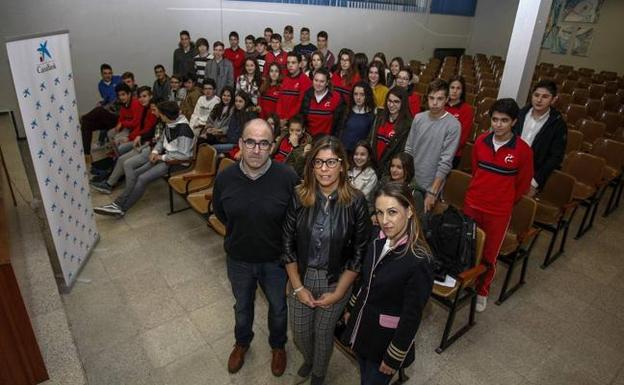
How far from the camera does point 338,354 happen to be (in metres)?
2.59

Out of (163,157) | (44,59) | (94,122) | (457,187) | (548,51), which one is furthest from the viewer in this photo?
(548,51)

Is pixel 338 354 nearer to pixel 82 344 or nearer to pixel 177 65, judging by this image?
pixel 82 344

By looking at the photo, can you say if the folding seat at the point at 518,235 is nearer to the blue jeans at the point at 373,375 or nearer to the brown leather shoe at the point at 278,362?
the blue jeans at the point at 373,375

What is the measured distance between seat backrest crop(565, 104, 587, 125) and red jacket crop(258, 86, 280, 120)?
4745 mm

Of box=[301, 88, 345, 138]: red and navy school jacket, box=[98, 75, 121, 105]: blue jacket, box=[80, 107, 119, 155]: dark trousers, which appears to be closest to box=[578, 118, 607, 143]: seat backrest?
box=[301, 88, 345, 138]: red and navy school jacket

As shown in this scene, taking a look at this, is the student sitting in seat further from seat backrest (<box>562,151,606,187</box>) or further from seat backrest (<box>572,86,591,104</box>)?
seat backrest (<box>572,86,591,104</box>)

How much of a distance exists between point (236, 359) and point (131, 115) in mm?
3851

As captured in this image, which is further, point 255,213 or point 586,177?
point 586,177

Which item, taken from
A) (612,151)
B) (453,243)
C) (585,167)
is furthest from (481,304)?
(612,151)

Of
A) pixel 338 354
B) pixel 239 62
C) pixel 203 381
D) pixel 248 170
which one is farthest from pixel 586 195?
pixel 239 62

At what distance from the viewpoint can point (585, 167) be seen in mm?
4074

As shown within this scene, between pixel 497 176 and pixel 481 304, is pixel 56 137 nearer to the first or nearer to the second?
pixel 497 176

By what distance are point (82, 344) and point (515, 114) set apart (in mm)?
3267

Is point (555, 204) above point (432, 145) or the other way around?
the other way around
